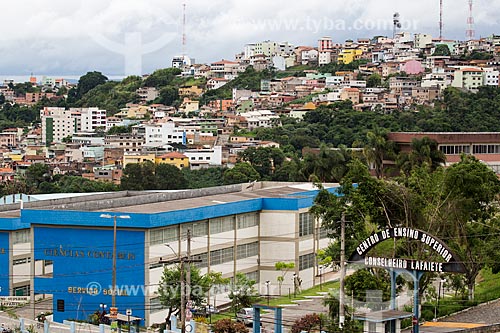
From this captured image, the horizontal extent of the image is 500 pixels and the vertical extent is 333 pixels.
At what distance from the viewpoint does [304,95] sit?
124438mm

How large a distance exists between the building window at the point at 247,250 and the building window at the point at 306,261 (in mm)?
1601

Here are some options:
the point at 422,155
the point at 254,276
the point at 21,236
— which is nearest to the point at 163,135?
the point at 422,155

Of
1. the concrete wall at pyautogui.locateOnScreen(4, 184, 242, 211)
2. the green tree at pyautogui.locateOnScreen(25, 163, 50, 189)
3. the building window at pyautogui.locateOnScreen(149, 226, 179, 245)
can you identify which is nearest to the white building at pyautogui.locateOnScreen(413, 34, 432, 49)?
the green tree at pyautogui.locateOnScreen(25, 163, 50, 189)

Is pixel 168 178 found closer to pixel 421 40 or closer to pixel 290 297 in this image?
pixel 290 297

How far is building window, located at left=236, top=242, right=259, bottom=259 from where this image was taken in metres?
33.5

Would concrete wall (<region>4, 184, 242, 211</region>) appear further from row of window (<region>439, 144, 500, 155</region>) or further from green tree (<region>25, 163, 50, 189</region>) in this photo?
green tree (<region>25, 163, 50, 189</region>)

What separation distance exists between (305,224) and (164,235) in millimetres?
6766

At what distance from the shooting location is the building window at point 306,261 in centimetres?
3494

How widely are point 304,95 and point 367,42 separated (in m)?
34.5

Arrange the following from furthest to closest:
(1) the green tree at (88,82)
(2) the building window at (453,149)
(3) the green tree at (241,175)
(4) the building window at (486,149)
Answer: (1) the green tree at (88,82) → (3) the green tree at (241,175) → (4) the building window at (486,149) → (2) the building window at (453,149)

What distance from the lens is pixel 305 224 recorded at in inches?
1384

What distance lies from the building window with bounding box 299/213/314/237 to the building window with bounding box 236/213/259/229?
1.51 meters

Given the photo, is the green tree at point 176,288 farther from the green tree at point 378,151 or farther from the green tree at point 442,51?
the green tree at point 442,51

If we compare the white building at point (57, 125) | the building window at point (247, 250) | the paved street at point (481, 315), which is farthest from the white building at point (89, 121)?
the paved street at point (481, 315)
